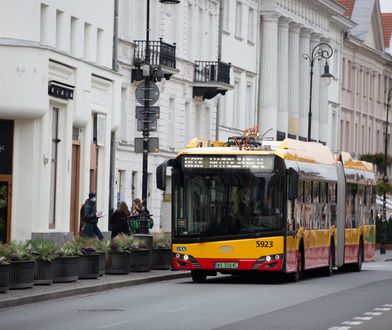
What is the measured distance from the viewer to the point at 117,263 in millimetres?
34094

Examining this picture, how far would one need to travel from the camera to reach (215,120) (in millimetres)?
70312

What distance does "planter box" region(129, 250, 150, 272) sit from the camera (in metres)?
35.2

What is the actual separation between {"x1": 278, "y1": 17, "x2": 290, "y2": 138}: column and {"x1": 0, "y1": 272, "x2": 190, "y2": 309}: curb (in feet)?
150

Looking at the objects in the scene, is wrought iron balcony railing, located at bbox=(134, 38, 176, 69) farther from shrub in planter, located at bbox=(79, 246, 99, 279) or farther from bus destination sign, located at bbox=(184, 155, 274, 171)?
shrub in planter, located at bbox=(79, 246, 99, 279)

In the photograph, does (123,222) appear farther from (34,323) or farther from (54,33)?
(34,323)

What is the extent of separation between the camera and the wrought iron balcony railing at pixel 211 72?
6650 centimetres

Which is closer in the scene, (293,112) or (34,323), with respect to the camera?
(34,323)

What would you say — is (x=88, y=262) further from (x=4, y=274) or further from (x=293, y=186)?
(x=4, y=274)

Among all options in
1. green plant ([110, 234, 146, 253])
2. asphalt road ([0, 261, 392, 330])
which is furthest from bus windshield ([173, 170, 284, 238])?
green plant ([110, 234, 146, 253])

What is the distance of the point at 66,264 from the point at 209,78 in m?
37.4

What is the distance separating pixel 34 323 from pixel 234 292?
9.11 metres

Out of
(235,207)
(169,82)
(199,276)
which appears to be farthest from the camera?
(169,82)

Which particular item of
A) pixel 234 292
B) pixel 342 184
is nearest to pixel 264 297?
pixel 234 292

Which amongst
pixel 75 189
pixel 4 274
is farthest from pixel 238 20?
pixel 4 274
